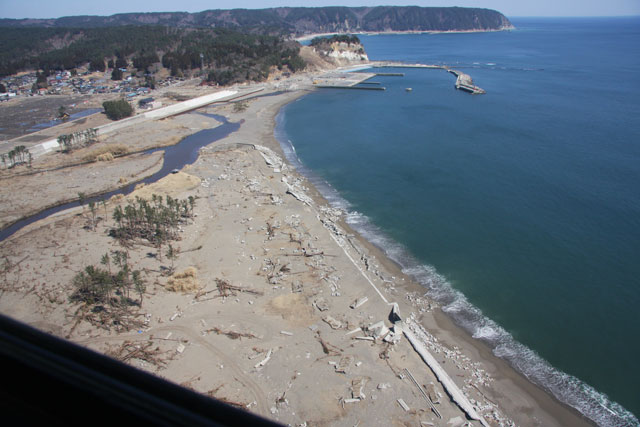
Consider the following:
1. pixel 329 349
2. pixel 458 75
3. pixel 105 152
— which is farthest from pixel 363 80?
pixel 329 349

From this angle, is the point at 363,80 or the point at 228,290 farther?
the point at 363,80

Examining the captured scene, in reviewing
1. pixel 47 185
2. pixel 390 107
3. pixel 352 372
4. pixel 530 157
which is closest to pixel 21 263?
pixel 47 185

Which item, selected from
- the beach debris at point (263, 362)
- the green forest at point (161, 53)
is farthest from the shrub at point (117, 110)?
the beach debris at point (263, 362)

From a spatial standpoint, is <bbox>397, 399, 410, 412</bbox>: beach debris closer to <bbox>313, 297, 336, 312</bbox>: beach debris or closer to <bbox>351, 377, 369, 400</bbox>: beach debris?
<bbox>351, 377, 369, 400</bbox>: beach debris

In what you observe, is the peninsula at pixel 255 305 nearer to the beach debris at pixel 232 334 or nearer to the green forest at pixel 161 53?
the beach debris at pixel 232 334

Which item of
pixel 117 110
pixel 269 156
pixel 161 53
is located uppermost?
pixel 161 53

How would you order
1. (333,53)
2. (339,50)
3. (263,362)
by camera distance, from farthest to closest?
(339,50) → (333,53) → (263,362)

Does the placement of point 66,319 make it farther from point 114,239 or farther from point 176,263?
point 114,239

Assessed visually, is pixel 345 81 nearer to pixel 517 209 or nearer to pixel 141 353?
pixel 517 209
